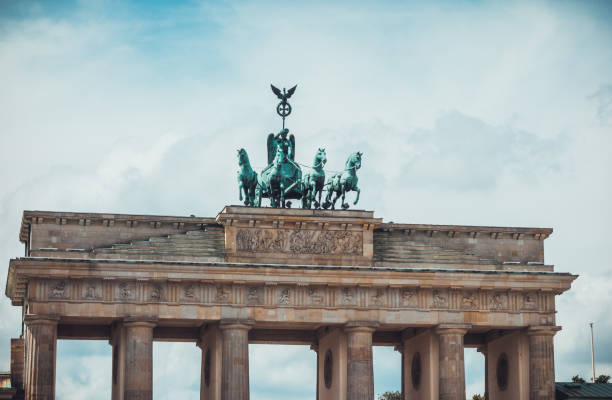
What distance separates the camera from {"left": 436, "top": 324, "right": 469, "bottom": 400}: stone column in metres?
78.6

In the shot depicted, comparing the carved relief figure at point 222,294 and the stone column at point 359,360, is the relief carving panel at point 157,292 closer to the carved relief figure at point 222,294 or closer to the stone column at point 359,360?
the carved relief figure at point 222,294

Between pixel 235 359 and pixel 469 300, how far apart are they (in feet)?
41.3

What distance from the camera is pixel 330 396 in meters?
81.1

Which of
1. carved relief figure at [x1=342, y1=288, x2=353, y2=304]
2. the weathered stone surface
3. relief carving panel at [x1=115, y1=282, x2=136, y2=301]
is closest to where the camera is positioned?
relief carving panel at [x1=115, y1=282, x2=136, y2=301]

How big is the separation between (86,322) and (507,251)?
22779 mm

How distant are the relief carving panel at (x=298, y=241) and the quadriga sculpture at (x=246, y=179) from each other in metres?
2.17

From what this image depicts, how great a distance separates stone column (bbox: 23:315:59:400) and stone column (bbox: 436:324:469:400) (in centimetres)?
1954

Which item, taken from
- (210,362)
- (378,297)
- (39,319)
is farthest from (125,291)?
(378,297)

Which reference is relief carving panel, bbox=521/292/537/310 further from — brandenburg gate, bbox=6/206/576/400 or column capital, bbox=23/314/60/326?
column capital, bbox=23/314/60/326

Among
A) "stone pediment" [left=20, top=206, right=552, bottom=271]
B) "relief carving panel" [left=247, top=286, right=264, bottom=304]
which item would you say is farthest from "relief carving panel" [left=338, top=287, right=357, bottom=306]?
"relief carving panel" [left=247, top=286, right=264, bottom=304]

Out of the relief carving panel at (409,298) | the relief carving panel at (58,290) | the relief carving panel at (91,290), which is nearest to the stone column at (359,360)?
the relief carving panel at (409,298)

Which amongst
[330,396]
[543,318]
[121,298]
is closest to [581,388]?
[543,318]

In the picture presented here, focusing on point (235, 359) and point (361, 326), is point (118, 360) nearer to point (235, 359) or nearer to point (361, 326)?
point (235, 359)

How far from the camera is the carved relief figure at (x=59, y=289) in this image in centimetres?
7512
